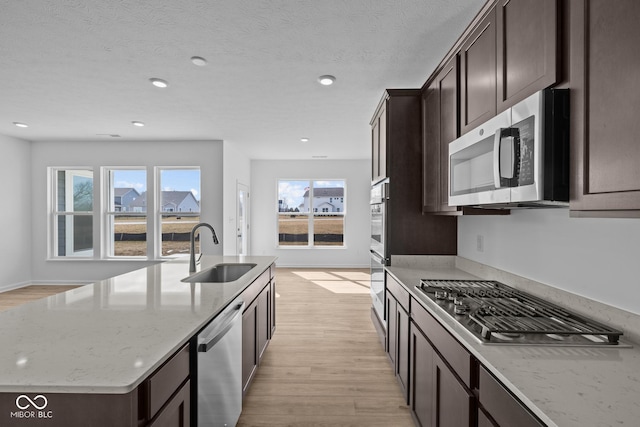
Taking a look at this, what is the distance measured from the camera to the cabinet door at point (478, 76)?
5.40 ft

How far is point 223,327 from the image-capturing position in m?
1.56

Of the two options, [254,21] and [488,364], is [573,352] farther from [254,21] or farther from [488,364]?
[254,21]

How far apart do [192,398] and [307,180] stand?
650 cm

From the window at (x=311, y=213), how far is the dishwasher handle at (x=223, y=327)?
5.75m

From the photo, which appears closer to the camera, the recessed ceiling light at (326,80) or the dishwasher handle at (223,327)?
the dishwasher handle at (223,327)

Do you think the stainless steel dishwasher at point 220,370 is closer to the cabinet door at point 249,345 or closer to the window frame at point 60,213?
the cabinet door at point 249,345

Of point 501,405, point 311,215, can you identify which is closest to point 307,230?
point 311,215

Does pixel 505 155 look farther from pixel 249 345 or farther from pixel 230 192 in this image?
pixel 230 192

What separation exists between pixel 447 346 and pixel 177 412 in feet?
3.72

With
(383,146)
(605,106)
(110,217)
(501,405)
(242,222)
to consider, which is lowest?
(501,405)

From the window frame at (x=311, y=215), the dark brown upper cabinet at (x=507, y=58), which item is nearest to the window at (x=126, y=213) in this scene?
the window frame at (x=311, y=215)

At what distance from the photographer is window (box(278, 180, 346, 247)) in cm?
766

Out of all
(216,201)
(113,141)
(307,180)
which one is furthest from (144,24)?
(307,180)

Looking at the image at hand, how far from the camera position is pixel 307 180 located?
7.64 meters
